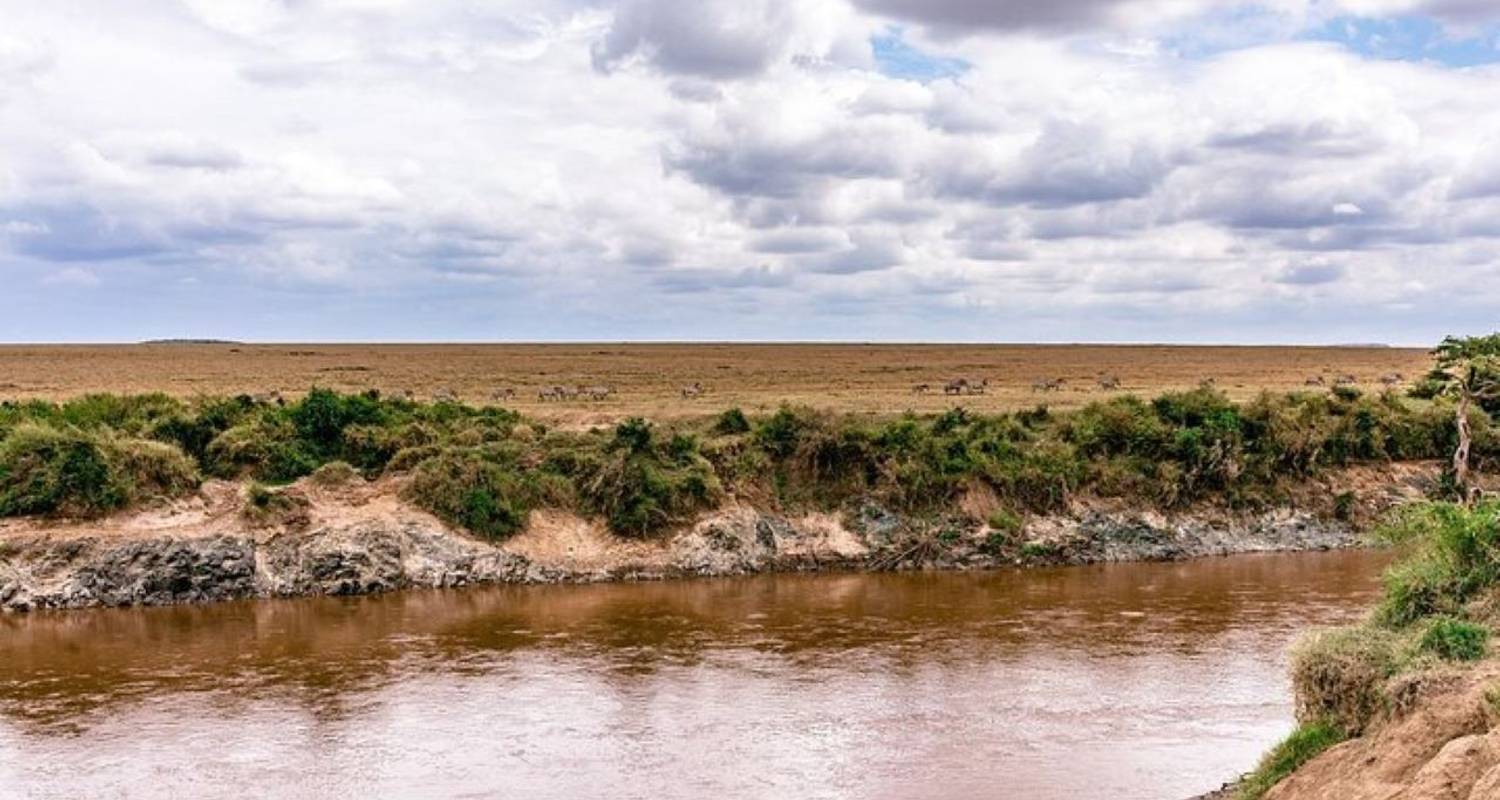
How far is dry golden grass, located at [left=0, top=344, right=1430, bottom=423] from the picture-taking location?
50.4 meters

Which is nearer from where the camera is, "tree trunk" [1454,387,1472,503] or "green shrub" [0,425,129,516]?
"green shrub" [0,425,129,516]

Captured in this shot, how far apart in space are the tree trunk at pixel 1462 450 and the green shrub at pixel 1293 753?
2425 cm

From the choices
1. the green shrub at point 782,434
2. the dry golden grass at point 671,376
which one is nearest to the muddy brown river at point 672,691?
the green shrub at point 782,434

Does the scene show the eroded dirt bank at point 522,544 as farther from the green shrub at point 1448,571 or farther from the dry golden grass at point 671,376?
the green shrub at point 1448,571

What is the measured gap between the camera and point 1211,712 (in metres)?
17.2

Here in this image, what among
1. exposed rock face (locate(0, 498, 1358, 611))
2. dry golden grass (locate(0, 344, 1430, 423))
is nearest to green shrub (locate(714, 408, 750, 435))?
exposed rock face (locate(0, 498, 1358, 611))

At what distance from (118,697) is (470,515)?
33.9ft

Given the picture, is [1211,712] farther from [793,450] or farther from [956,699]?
[793,450]

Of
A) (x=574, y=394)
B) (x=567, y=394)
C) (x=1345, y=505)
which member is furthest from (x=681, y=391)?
(x=1345, y=505)

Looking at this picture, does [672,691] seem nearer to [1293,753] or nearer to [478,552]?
[1293,753]

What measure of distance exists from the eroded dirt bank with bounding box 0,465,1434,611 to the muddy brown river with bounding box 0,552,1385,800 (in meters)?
0.87

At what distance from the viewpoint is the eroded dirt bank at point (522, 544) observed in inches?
1004

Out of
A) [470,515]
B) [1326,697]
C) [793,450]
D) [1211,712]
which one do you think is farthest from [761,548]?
[1326,697]

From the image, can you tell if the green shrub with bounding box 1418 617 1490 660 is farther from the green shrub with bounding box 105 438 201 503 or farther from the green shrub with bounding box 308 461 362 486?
the green shrub with bounding box 105 438 201 503
